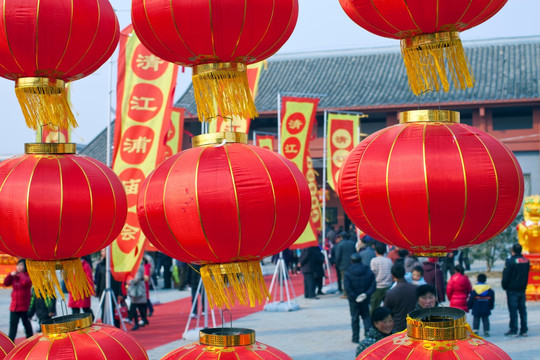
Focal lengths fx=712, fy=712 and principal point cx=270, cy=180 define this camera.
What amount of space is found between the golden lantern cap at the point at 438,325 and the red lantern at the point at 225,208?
0.83 metres

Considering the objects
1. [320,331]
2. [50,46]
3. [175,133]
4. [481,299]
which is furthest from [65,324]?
[175,133]

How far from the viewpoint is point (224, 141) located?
156 inches

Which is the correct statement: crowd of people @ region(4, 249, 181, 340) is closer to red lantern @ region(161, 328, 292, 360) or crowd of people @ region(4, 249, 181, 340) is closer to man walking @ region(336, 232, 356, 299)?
man walking @ region(336, 232, 356, 299)

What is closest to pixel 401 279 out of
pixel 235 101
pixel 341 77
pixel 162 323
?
pixel 235 101

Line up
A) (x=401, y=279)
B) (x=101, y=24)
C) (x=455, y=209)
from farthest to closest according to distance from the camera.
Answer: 1. (x=401, y=279)
2. (x=101, y=24)
3. (x=455, y=209)

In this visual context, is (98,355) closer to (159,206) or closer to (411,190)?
(159,206)

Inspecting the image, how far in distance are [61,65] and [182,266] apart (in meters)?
13.6

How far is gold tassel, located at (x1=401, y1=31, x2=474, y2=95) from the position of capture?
3.81 m

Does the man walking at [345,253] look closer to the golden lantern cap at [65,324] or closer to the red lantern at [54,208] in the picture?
the red lantern at [54,208]

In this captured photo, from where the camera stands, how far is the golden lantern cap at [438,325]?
142 inches

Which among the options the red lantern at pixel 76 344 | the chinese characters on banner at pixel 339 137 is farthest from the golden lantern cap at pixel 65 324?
the chinese characters on banner at pixel 339 137

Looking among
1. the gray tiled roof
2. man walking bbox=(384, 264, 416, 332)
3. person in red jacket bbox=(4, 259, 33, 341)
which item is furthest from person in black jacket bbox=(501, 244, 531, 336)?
the gray tiled roof

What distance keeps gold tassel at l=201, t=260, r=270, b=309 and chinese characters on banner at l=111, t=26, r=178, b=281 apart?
17.7 feet

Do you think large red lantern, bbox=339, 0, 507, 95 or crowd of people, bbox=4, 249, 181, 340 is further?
crowd of people, bbox=4, 249, 181, 340
